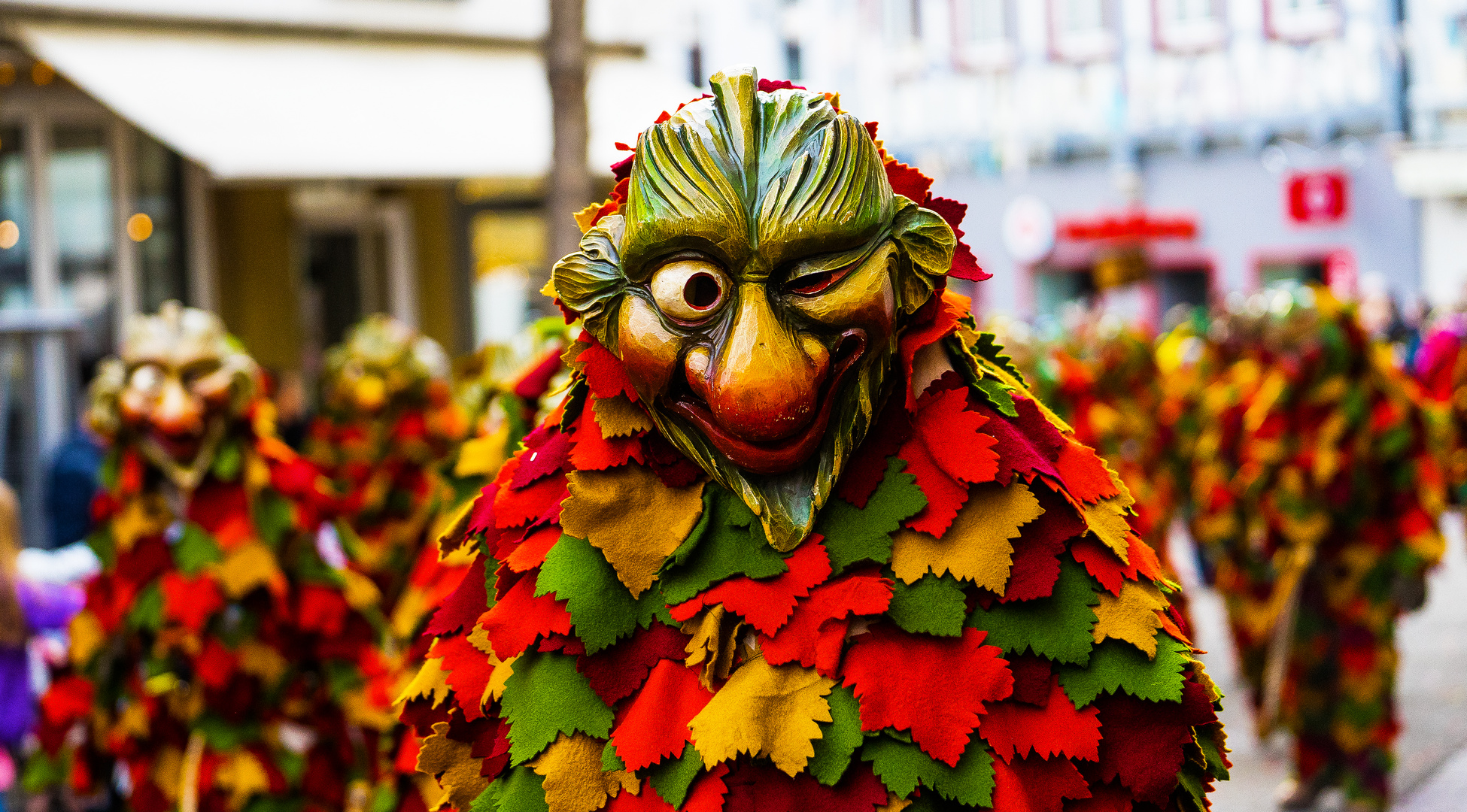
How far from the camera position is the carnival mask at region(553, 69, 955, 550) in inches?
67.9

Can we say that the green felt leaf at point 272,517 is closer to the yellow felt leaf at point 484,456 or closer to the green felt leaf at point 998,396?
the yellow felt leaf at point 484,456

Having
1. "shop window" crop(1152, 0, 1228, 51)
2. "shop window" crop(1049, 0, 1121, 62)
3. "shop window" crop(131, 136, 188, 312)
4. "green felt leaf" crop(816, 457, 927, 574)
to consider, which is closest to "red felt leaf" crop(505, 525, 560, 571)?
"green felt leaf" crop(816, 457, 927, 574)

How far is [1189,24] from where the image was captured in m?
22.1

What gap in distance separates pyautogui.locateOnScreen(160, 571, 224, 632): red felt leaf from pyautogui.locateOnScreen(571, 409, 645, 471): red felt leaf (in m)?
2.49

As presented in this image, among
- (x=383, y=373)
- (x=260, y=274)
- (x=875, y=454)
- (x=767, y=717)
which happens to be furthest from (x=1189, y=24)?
(x=767, y=717)

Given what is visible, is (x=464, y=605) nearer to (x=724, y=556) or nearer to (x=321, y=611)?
(x=724, y=556)

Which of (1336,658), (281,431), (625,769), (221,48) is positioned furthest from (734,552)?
(221,48)

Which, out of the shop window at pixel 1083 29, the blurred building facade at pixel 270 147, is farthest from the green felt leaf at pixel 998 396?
the shop window at pixel 1083 29

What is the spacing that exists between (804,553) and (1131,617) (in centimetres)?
38

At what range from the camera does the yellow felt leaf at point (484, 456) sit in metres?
3.48

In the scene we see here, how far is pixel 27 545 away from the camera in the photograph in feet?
20.5

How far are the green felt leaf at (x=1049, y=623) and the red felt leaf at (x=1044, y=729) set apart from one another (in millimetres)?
51

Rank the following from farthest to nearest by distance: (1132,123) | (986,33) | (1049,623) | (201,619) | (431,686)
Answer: (986,33)
(1132,123)
(201,619)
(431,686)
(1049,623)

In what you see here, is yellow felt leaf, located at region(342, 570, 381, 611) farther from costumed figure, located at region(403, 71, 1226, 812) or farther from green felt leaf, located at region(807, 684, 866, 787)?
green felt leaf, located at region(807, 684, 866, 787)
